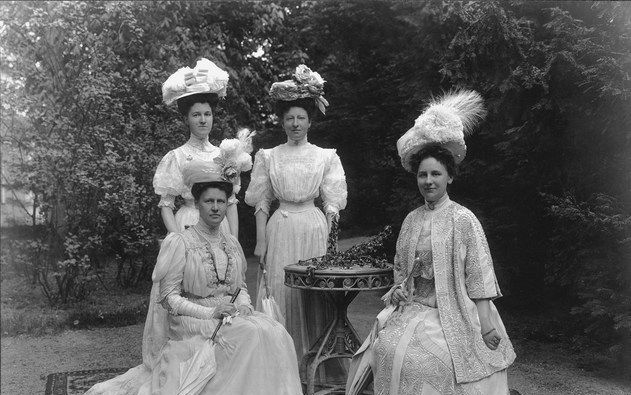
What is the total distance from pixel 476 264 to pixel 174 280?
1.56 meters

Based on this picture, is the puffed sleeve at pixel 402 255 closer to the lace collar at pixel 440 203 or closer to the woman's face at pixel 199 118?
the lace collar at pixel 440 203

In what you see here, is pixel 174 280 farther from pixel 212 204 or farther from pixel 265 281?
pixel 265 281

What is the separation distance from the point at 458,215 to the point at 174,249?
4.94 feet

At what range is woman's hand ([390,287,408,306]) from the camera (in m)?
3.65

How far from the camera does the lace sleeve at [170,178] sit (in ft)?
14.8

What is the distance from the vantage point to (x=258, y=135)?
11.0 metres

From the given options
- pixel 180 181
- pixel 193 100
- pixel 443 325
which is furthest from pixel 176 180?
pixel 443 325

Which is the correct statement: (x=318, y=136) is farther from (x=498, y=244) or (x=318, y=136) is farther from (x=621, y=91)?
(x=621, y=91)

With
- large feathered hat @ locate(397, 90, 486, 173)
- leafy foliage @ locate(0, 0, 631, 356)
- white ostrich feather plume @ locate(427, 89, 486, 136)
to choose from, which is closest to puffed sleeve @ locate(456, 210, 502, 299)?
large feathered hat @ locate(397, 90, 486, 173)

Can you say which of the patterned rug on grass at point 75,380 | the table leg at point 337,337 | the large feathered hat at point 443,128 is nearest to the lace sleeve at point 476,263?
the large feathered hat at point 443,128

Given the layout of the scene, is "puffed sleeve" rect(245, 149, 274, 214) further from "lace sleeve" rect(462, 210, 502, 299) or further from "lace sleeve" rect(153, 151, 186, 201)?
"lace sleeve" rect(462, 210, 502, 299)

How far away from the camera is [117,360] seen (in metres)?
5.99

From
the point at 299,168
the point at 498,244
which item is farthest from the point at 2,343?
the point at 498,244

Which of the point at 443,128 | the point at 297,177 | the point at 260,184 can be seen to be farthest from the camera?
the point at 260,184
